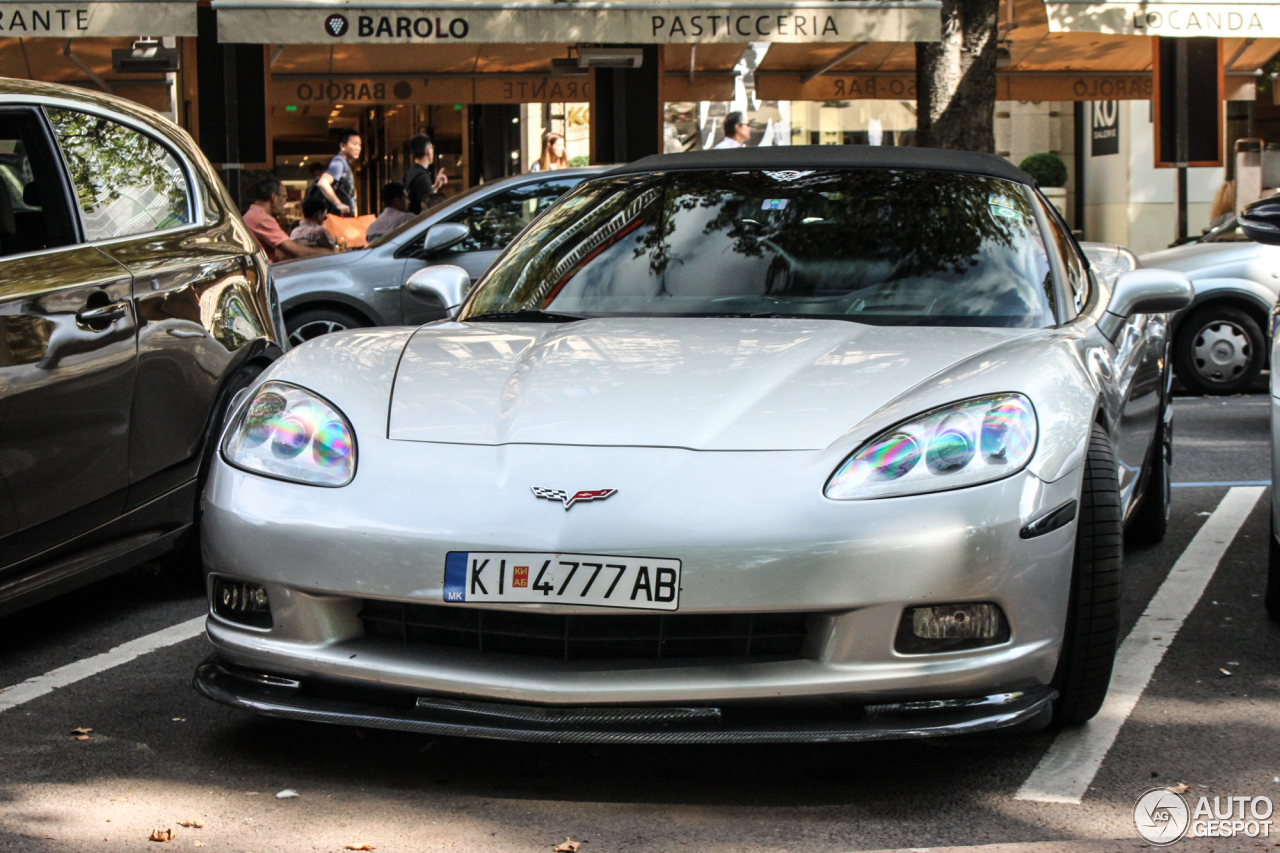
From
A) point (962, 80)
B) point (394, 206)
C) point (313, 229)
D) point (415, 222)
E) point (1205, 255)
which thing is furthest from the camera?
point (394, 206)

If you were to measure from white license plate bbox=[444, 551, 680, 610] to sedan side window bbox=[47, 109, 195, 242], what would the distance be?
2.21m

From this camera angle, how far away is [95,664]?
4340 millimetres

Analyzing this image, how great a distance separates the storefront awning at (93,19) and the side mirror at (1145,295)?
361 inches

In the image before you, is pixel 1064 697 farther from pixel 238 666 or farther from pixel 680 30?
pixel 680 30

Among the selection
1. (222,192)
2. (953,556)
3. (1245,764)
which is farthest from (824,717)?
(222,192)

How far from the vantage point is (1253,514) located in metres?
6.43

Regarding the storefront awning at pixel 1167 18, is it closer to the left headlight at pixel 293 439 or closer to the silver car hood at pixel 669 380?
the silver car hood at pixel 669 380

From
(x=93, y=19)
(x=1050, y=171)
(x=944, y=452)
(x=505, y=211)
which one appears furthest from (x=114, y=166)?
(x=1050, y=171)

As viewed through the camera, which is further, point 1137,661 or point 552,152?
point 552,152

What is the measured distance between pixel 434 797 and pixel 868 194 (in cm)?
217

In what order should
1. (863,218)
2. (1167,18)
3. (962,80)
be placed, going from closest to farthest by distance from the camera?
1. (863,218)
2. (962,80)
3. (1167,18)

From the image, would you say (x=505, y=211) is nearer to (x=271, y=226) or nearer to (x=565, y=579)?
(x=271, y=226)

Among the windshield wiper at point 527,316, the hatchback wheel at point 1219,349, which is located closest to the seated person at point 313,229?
the hatchback wheel at point 1219,349

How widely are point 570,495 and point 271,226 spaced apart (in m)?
9.58
